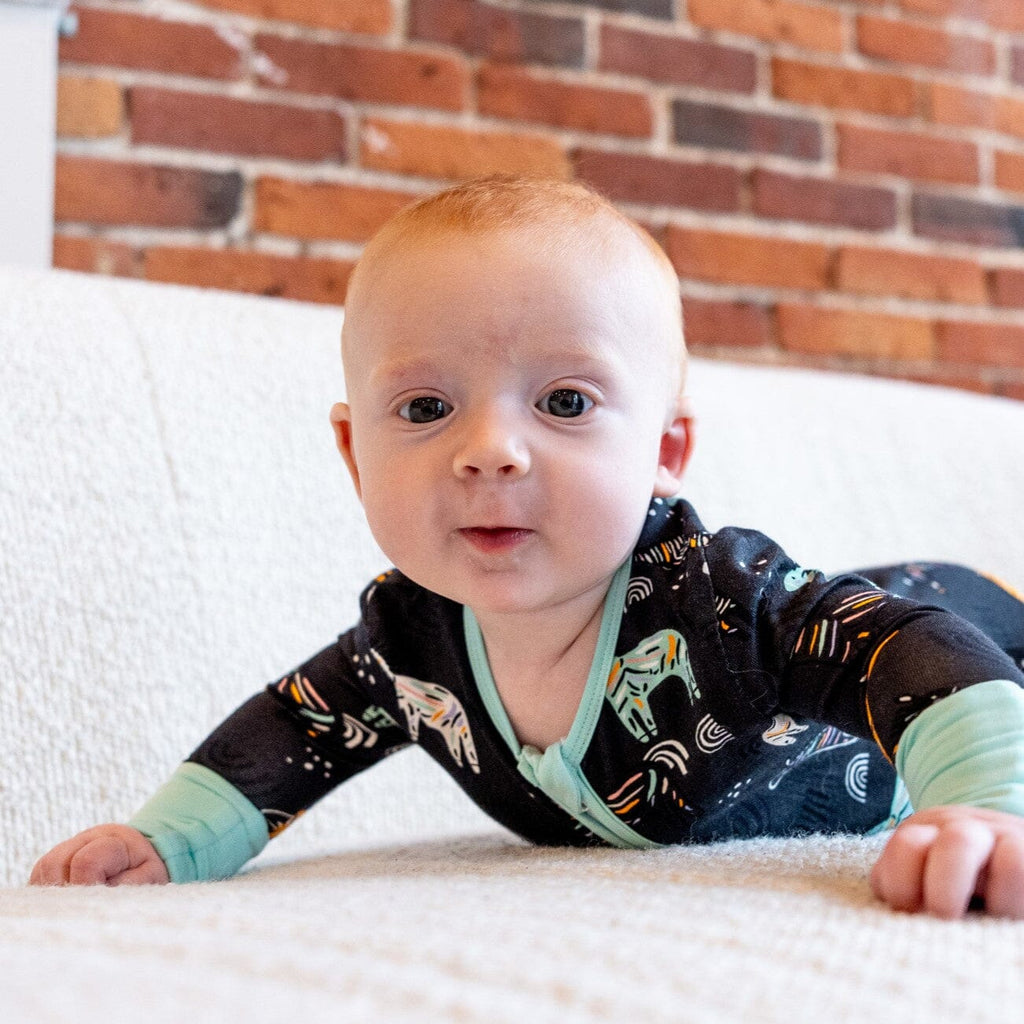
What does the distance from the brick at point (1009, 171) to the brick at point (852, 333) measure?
0.26 metres

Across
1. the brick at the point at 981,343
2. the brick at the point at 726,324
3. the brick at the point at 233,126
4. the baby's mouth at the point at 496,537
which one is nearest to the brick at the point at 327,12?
the brick at the point at 233,126

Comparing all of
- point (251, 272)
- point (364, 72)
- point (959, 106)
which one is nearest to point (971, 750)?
point (251, 272)

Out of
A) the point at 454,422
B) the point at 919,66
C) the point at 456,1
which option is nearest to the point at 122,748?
the point at 454,422

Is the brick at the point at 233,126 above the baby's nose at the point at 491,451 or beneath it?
above

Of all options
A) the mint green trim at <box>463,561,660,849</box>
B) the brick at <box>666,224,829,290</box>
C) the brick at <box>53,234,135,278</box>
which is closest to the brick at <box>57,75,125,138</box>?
the brick at <box>53,234,135,278</box>

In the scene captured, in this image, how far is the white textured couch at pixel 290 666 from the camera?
1.35 feet

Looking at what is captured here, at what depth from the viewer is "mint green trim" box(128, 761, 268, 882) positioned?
0.84 metres

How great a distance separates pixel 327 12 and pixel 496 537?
107 centimetres

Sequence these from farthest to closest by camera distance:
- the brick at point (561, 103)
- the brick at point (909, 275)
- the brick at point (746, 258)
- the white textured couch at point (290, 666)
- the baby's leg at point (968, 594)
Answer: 1. the brick at point (909, 275)
2. the brick at point (746, 258)
3. the brick at point (561, 103)
4. the baby's leg at point (968, 594)
5. the white textured couch at point (290, 666)

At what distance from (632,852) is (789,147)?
1.36 metres

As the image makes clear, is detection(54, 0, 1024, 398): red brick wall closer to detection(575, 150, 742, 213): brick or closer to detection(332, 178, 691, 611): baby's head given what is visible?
detection(575, 150, 742, 213): brick

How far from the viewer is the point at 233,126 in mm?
1533

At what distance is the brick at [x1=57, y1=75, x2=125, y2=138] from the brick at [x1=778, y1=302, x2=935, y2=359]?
0.92m

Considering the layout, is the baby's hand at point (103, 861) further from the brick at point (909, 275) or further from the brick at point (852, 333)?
the brick at point (909, 275)
